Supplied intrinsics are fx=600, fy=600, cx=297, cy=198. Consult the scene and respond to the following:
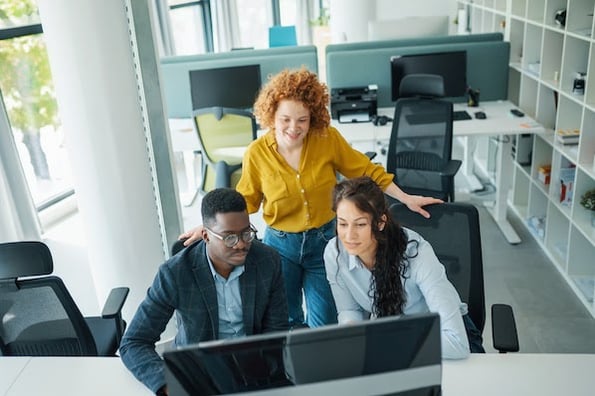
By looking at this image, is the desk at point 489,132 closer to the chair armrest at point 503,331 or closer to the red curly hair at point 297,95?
the red curly hair at point 297,95

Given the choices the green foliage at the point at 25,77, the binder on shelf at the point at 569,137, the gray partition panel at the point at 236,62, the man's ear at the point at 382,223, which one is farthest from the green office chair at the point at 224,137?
the man's ear at the point at 382,223

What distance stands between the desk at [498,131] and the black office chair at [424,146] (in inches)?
14.4

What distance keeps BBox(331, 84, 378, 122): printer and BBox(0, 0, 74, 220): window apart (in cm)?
214

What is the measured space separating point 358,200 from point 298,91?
66cm

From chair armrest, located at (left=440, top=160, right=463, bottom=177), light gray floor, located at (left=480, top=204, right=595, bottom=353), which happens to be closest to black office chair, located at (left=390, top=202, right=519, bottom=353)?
light gray floor, located at (left=480, top=204, right=595, bottom=353)

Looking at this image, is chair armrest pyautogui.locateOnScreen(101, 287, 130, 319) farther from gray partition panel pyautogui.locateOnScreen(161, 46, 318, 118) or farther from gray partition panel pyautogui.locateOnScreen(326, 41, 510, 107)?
gray partition panel pyautogui.locateOnScreen(326, 41, 510, 107)

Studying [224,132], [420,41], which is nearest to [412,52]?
[420,41]

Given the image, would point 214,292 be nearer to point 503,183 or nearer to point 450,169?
point 450,169

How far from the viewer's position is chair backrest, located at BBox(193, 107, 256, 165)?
12.9 feet

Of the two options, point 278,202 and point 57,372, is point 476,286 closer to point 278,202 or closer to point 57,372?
point 278,202

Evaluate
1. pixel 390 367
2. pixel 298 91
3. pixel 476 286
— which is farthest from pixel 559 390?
pixel 298 91

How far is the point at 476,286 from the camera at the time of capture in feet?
7.29

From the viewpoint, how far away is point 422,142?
3.86 metres

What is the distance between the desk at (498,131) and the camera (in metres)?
4.22
